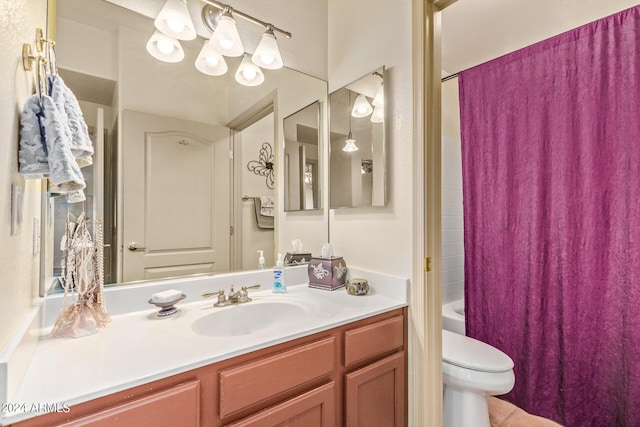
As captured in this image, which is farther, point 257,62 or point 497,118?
point 497,118

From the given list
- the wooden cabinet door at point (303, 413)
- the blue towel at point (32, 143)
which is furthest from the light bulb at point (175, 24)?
the wooden cabinet door at point (303, 413)

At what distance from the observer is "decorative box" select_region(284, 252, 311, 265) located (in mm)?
1559

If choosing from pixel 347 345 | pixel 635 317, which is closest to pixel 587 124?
pixel 635 317

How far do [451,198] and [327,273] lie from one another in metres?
1.54

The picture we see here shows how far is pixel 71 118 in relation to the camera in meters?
0.74

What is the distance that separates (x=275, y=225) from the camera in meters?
1.54

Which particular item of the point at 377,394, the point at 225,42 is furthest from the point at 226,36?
the point at 377,394

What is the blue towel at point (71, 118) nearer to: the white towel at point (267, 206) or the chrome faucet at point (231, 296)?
the chrome faucet at point (231, 296)

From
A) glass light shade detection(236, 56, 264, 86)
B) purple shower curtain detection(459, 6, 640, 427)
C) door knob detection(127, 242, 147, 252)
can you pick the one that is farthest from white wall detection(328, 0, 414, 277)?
purple shower curtain detection(459, 6, 640, 427)

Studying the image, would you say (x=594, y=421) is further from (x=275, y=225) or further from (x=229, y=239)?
(x=229, y=239)

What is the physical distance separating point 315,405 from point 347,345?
206mm

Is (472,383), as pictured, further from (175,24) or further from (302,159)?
(175,24)

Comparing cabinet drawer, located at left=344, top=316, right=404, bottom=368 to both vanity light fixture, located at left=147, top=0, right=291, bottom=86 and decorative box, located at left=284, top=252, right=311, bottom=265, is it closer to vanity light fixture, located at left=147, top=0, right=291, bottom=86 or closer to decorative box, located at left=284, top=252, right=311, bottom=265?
decorative box, located at left=284, top=252, right=311, bottom=265

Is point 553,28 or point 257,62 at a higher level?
point 553,28
